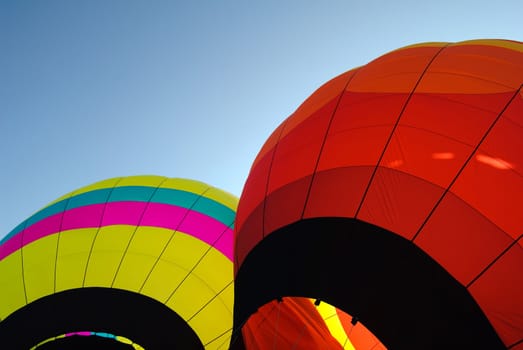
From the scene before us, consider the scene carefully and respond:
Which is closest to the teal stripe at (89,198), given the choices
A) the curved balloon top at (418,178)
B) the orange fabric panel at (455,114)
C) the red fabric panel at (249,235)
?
the red fabric panel at (249,235)

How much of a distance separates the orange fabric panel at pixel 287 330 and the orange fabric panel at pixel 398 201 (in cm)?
172

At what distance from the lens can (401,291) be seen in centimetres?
277

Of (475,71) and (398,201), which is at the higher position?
(475,71)

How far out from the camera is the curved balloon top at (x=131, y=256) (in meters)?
4.65

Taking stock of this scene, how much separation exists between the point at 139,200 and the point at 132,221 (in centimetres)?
41

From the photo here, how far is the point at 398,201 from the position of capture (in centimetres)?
290

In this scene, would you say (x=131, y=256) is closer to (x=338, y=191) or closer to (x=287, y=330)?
(x=287, y=330)

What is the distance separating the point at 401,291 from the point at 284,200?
122 cm

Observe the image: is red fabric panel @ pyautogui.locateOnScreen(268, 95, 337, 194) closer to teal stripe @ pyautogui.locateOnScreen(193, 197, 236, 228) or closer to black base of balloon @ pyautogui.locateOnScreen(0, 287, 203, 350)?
teal stripe @ pyautogui.locateOnScreen(193, 197, 236, 228)

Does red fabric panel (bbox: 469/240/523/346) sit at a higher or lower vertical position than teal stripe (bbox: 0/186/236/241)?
lower

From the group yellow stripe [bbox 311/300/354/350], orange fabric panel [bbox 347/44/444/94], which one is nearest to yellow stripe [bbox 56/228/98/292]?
yellow stripe [bbox 311/300/354/350]

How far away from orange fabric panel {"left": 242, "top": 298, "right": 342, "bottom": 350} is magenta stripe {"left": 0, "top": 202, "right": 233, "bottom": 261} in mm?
1144

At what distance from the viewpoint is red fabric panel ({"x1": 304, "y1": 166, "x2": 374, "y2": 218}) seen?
3.09 metres

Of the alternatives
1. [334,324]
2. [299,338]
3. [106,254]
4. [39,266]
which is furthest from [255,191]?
[39,266]
